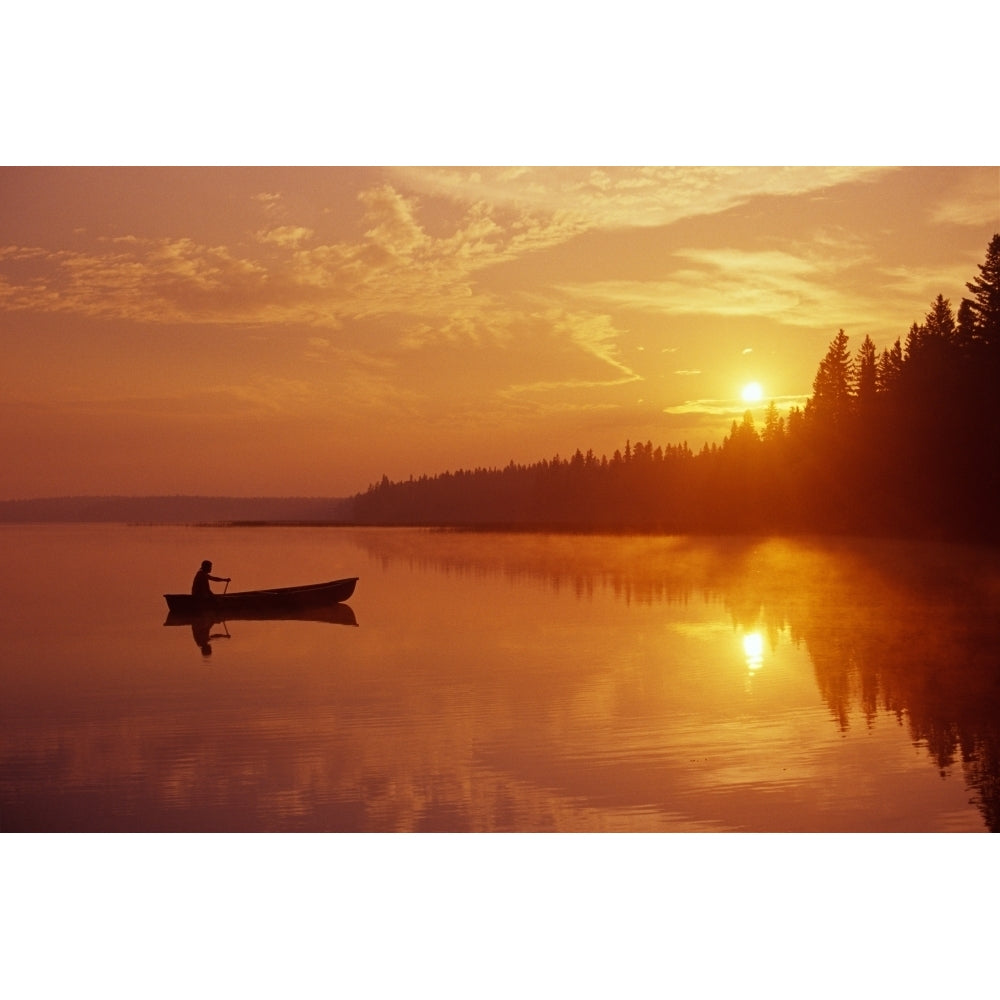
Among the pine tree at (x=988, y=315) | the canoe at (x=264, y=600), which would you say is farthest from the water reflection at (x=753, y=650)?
the pine tree at (x=988, y=315)

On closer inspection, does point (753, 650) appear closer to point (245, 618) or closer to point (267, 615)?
point (267, 615)

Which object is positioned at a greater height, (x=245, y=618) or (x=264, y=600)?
(x=264, y=600)

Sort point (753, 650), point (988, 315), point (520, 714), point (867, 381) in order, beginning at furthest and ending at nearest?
1. point (867, 381)
2. point (988, 315)
3. point (753, 650)
4. point (520, 714)

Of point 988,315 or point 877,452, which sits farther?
point 877,452

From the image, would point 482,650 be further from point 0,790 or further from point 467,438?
point 0,790

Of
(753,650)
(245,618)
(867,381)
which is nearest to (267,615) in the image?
(245,618)

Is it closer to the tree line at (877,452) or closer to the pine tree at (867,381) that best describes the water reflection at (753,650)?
the tree line at (877,452)
